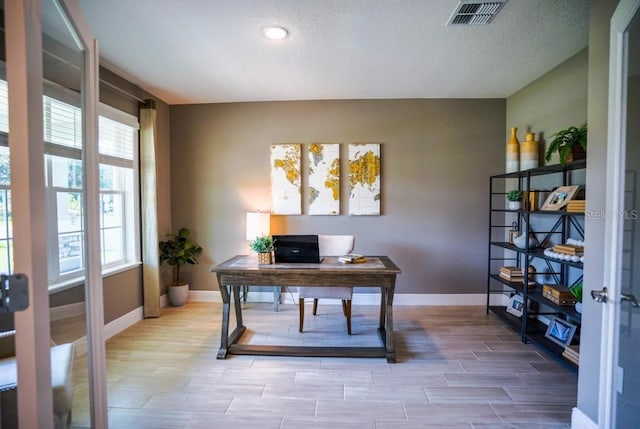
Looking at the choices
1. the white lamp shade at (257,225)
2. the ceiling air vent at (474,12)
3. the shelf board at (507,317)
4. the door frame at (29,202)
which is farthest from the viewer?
the white lamp shade at (257,225)

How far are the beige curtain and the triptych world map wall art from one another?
4.52 ft

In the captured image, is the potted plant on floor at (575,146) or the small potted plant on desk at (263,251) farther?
the small potted plant on desk at (263,251)

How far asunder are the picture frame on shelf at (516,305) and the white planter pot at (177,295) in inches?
152

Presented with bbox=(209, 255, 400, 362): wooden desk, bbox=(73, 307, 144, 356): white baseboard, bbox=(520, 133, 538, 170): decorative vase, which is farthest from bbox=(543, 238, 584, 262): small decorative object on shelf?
bbox=(73, 307, 144, 356): white baseboard

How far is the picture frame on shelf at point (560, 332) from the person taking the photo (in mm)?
→ 2631

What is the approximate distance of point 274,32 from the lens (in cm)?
236

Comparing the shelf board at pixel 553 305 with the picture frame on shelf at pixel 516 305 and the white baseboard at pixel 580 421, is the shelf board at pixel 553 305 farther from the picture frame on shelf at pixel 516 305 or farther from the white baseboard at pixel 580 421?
the white baseboard at pixel 580 421

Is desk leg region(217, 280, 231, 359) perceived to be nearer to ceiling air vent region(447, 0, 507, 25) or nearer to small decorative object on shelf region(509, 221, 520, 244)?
ceiling air vent region(447, 0, 507, 25)

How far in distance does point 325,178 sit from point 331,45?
1.67 m

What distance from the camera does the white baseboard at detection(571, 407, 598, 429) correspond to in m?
1.67

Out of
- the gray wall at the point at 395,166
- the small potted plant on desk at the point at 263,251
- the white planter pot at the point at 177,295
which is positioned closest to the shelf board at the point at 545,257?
the gray wall at the point at 395,166

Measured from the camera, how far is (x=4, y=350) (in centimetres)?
123

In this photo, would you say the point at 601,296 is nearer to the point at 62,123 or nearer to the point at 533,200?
the point at 533,200

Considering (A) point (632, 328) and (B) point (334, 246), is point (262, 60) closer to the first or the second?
(B) point (334, 246)
